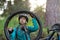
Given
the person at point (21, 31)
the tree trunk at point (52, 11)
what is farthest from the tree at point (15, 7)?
the person at point (21, 31)

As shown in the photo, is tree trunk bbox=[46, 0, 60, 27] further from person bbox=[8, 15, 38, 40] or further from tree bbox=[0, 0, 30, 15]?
person bbox=[8, 15, 38, 40]

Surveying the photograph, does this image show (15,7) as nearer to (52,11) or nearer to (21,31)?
(52,11)

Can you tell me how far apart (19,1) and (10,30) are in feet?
28.0

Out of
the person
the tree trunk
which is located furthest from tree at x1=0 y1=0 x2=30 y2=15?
the person

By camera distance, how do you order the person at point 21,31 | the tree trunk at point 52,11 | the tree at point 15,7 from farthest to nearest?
the tree at point 15,7
the tree trunk at point 52,11
the person at point 21,31

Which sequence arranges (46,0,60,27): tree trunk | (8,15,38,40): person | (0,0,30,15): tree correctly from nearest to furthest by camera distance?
(8,15,38,40): person, (46,0,60,27): tree trunk, (0,0,30,15): tree

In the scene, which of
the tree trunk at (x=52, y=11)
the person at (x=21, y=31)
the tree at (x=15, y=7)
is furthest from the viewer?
the tree at (x=15, y=7)

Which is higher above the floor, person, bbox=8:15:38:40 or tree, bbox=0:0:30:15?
person, bbox=8:15:38:40

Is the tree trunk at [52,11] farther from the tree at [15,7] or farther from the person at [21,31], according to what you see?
the person at [21,31]

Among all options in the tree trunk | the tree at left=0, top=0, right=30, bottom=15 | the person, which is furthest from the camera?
the tree at left=0, top=0, right=30, bottom=15

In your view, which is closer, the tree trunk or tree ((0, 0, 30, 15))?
the tree trunk

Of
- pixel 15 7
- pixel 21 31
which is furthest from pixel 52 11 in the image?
pixel 21 31

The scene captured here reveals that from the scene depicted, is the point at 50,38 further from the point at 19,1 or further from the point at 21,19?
the point at 19,1

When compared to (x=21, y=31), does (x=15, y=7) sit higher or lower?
lower
